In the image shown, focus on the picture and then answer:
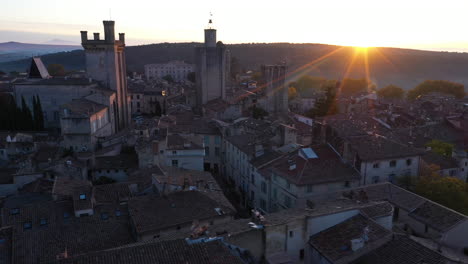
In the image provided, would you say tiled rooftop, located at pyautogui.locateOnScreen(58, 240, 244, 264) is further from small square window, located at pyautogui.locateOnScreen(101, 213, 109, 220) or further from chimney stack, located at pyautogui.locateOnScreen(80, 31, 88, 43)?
chimney stack, located at pyautogui.locateOnScreen(80, 31, 88, 43)

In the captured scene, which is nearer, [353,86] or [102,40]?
[102,40]

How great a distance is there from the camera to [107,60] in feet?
194

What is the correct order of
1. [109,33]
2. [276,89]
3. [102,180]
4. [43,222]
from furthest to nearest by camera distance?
[276,89] → [109,33] → [102,180] → [43,222]

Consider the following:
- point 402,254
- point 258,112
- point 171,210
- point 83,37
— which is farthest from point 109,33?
point 402,254

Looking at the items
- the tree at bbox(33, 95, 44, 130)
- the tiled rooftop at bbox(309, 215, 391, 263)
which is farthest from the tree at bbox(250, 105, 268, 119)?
the tiled rooftop at bbox(309, 215, 391, 263)

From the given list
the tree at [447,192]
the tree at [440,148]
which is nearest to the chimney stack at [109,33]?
the tree at [440,148]

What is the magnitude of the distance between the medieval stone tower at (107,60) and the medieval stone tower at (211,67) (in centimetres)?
1417

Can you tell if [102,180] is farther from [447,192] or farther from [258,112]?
[258,112]

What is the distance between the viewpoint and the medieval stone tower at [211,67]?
69438mm

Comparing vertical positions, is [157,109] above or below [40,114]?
below

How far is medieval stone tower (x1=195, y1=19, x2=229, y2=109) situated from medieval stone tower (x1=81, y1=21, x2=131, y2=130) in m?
14.2

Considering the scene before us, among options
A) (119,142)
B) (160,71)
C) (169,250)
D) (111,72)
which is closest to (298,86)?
(160,71)

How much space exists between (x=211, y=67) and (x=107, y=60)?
18.3 m

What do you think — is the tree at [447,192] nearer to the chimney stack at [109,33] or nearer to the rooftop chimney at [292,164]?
the rooftop chimney at [292,164]
